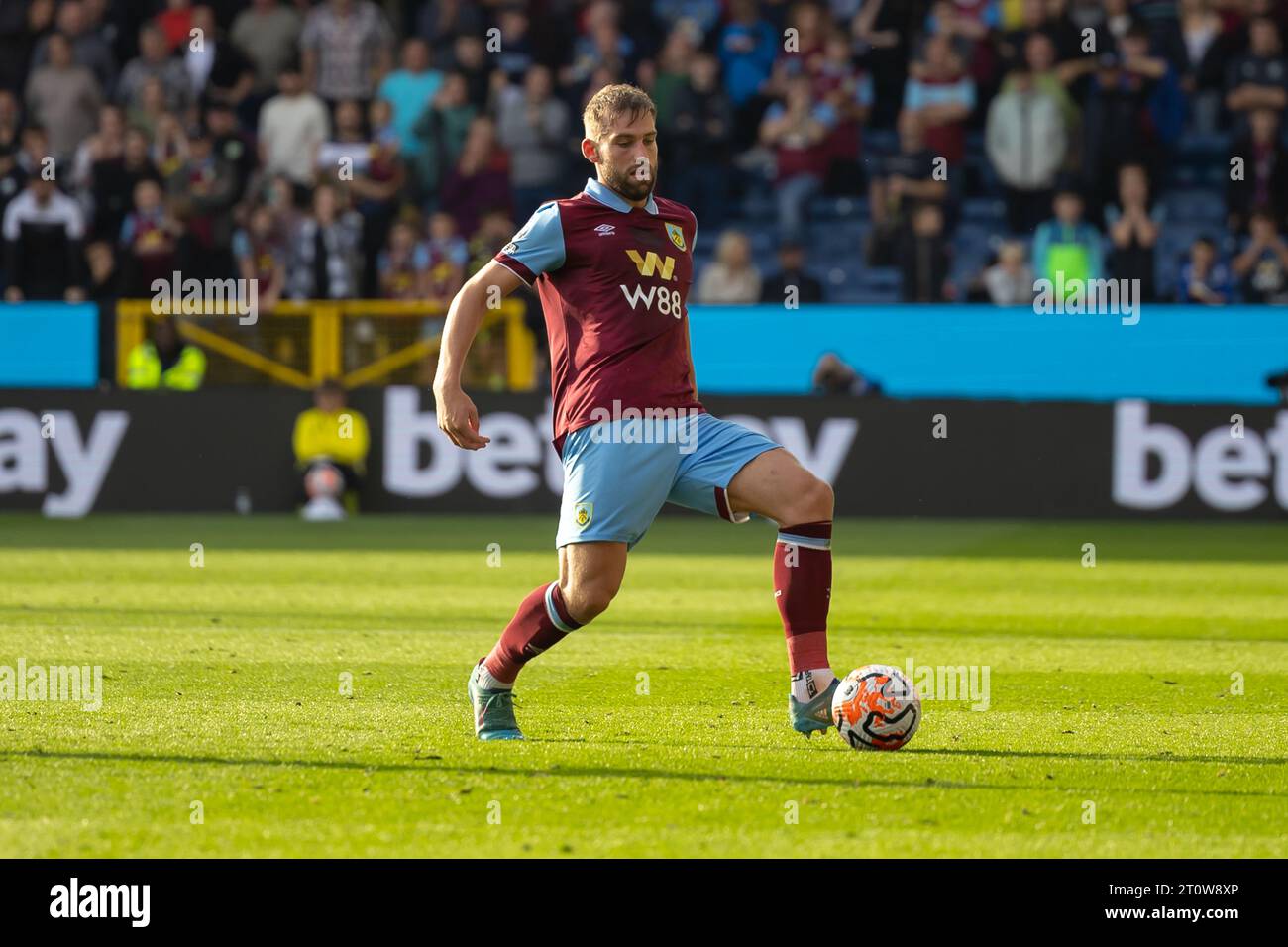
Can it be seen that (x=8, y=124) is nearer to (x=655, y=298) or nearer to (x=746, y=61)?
(x=746, y=61)

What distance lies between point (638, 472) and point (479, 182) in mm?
14760

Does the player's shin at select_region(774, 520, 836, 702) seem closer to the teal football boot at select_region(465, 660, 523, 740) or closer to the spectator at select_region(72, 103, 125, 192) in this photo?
the teal football boot at select_region(465, 660, 523, 740)

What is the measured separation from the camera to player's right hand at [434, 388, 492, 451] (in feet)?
21.9

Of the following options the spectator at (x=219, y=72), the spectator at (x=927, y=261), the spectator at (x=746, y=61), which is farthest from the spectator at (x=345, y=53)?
the spectator at (x=927, y=261)

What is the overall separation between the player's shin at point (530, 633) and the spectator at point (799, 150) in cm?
1499

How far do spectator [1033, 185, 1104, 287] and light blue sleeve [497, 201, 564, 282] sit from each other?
1375 centimetres

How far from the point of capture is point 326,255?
20750 mm

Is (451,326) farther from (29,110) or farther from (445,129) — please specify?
(29,110)

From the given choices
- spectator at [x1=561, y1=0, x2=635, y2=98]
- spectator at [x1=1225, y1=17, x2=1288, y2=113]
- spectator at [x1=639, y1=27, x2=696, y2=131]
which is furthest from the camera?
spectator at [x1=561, y1=0, x2=635, y2=98]

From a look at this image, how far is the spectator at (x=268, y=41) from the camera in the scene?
22859mm

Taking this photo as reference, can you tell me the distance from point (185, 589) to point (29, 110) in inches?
458

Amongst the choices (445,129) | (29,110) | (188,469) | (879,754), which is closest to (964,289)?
(445,129)

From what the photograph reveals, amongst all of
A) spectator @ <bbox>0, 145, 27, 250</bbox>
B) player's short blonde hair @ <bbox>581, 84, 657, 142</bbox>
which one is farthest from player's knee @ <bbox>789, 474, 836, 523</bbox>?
spectator @ <bbox>0, 145, 27, 250</bbox>

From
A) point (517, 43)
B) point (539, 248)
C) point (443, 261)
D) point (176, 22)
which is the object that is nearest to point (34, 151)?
point (176, 22)
